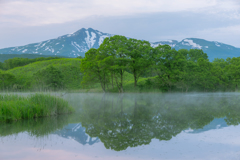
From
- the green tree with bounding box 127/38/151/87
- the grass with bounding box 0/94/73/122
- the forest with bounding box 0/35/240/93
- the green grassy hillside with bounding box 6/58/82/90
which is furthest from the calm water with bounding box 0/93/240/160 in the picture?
the green grassy hillside with bounding box 6/58/82/90

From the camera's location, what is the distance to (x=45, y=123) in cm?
1352

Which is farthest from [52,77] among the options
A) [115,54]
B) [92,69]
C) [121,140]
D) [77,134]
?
[121,140]

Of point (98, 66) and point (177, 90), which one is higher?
point (98, 66)

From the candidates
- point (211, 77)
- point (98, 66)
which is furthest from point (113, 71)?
point (211, 77)

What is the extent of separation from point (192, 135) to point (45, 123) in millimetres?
8061

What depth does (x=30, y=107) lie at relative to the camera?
1488 centimetres

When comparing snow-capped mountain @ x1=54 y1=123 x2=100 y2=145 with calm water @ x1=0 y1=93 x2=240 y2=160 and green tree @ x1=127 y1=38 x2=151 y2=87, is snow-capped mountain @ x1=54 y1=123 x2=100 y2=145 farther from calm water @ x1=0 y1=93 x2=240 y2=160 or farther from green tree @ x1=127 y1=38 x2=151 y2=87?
green tree @ x1=127 y1=38 x2=151 y2=87

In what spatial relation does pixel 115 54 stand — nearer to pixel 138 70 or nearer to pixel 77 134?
pixel 138 70

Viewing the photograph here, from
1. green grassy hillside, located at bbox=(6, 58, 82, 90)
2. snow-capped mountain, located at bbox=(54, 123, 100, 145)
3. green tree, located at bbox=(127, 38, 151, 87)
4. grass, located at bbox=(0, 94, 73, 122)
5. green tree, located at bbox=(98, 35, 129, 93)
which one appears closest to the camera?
snow-capped mountain, located at bbox=(54, 123, 100, 145)

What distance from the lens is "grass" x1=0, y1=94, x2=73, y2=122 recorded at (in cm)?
1391

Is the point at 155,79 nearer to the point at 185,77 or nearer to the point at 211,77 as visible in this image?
the point at 185,77

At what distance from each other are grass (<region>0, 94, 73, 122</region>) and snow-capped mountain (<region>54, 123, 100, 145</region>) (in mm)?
3224

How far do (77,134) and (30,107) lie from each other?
5401 millimetres

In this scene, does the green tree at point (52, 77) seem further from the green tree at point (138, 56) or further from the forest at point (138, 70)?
the green tree at point (138, 56)
